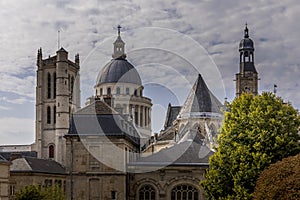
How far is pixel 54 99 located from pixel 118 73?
10.3m

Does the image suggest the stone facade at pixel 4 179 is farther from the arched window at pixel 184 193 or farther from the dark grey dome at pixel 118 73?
A: the dark grey dome at pixel 118 73

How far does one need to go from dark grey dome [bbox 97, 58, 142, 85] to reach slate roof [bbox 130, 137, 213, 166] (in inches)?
1328

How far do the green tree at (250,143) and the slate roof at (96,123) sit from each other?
1511cm

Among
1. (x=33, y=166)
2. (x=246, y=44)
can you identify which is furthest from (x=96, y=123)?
(x=246, y=44)

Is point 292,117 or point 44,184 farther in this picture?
point 44,184

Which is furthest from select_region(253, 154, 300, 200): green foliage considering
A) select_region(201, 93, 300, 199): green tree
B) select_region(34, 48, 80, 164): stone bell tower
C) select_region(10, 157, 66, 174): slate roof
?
select_region(34, 48, 80, 164): stone bell tower

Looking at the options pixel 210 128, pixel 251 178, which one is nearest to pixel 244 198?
pixel 251 178

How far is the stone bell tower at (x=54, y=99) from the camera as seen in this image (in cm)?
8700

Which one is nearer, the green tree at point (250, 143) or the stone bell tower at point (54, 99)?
the green tree at point (250, 143)

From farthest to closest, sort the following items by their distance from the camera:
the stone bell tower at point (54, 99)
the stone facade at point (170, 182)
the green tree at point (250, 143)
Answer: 1. the stone bell tower at point (54, 99)
2. the stone facade at point (170, 182)
3. the green tree at point (250, 143)

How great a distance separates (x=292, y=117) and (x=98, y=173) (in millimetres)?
20613

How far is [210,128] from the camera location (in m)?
71.5

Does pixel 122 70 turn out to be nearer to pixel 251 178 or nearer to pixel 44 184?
pixel 44 184

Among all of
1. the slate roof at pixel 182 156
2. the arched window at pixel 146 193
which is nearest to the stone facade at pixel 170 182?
the arched window at pixel 146 193
